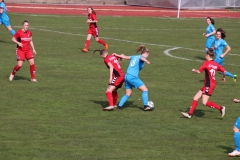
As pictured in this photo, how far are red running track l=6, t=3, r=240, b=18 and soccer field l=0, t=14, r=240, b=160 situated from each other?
52.9ft

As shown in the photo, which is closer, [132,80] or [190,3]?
[132,80]

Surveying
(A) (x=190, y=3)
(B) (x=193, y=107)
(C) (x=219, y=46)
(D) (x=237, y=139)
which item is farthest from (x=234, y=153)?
(A) (x=190, y=3)

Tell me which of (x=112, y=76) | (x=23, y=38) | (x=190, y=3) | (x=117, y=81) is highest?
(x=23, y=38)

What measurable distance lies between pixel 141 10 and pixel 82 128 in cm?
3872

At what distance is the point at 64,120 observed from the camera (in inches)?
604

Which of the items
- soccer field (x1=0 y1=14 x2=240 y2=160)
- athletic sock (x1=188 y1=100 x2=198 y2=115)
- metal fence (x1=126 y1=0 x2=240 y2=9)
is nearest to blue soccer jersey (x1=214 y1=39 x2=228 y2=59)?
soccer field (x1=0 y1=14 x2=240 y2=160)

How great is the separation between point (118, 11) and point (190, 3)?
7824 millimetres

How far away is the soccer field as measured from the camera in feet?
42.2

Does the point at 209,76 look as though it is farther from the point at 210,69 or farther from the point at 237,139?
the point at 237,139

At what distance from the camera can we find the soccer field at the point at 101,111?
42.2ft

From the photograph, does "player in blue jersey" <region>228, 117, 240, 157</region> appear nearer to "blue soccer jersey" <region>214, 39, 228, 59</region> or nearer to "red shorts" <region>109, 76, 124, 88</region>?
"red shorts" <region>109, 76, 124, 88</region>

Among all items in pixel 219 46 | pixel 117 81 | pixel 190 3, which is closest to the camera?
pixel 117 81

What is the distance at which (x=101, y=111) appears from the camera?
16469 millimetres

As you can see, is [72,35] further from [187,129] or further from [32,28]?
[187,129]
